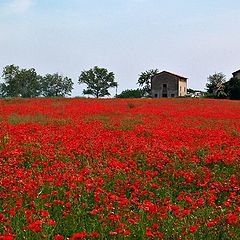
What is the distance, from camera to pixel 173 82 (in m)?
83.3

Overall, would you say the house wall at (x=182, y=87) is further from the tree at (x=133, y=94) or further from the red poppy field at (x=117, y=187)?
the red poppy field at (x=117, y=187)

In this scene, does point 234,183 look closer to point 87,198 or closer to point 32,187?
point 87,198

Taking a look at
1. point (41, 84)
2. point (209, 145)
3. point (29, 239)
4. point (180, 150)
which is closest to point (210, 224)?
point (29, 239)

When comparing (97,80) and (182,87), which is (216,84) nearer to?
(182,87)

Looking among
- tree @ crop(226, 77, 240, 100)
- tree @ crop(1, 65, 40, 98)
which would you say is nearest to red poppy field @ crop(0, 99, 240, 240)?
tree @ crop(226, 77, 240, 100)

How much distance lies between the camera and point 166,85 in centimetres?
8388

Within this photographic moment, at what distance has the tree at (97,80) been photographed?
383 feet

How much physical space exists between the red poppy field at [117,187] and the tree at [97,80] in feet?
338

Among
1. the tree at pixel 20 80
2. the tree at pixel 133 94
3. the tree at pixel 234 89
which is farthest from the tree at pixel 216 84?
the tree at pixel 20 80

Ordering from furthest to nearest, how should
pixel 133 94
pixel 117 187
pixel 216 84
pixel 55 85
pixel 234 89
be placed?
pixel 55 85
pixel 133 94
pixel 216 84
pixel 234 89
pixel 117 187

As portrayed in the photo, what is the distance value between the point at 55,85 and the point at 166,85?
63470mm

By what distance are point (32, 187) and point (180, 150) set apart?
5.28 m

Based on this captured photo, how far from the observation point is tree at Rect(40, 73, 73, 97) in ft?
450

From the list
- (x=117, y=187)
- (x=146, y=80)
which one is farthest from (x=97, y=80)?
(x=117, y=187)
